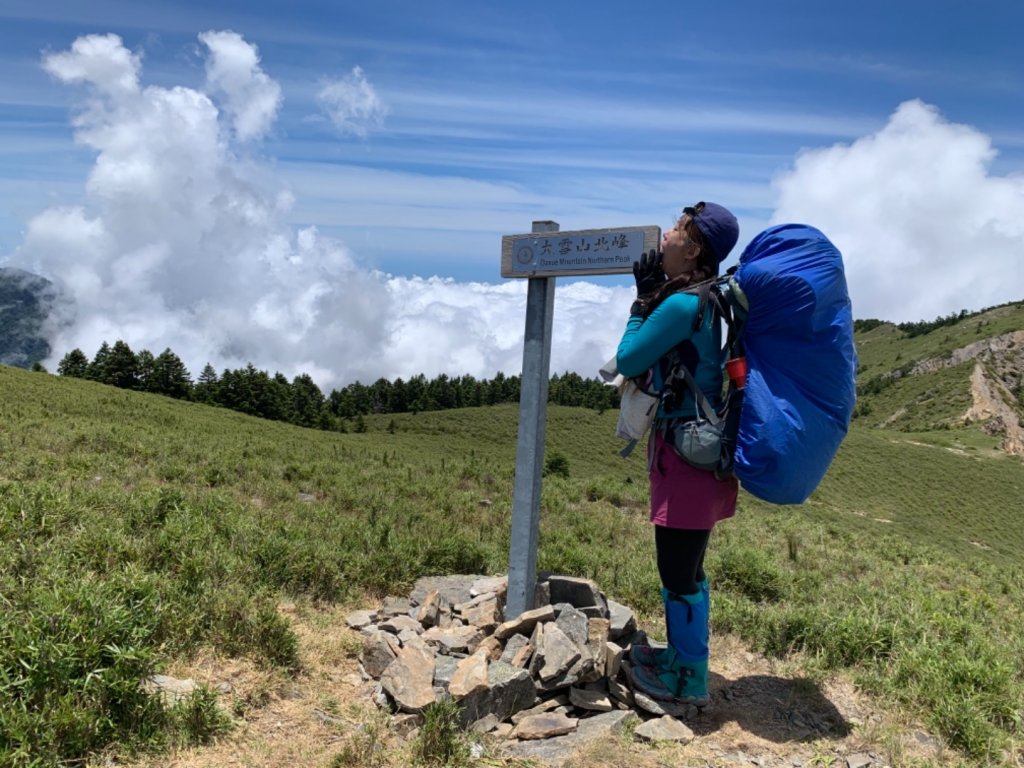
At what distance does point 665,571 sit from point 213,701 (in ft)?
8.35

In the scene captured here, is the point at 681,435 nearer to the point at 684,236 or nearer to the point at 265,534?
the point at 684,236

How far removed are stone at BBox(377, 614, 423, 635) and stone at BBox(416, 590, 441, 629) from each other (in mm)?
55

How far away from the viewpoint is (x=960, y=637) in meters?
5.54

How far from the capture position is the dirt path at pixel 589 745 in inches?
136

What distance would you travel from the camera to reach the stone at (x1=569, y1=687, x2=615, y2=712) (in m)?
4.22

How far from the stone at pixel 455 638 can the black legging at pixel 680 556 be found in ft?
4.61

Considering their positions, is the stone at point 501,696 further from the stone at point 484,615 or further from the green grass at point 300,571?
the green grass at point 300,571

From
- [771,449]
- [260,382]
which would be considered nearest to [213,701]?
[771,449]

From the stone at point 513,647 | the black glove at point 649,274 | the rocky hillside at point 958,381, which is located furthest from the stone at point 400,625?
the rocky hillside at point 958,381

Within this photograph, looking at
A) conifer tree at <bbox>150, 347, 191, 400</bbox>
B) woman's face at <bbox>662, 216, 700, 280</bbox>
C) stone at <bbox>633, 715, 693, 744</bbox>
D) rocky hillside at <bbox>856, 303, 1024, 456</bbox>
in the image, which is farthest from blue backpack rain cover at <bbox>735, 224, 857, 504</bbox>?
rocky hillside at <bbox>856, 303, 1024, 456</bbox>

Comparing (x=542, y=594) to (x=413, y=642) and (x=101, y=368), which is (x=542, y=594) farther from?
(x=101, y=368)

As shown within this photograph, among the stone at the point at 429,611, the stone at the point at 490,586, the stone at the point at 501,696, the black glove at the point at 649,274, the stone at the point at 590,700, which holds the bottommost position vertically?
the stone at the point at 590,700

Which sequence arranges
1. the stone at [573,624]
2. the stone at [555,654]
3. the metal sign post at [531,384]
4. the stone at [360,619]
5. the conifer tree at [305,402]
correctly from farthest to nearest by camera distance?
1. the conifer tree at [305,402]
2. the stone at [360,619]
3. the metal sign post at [531,384]
4. the stone at [573,624]
5. the stone at [555,654]

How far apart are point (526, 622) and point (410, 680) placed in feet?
2.94
